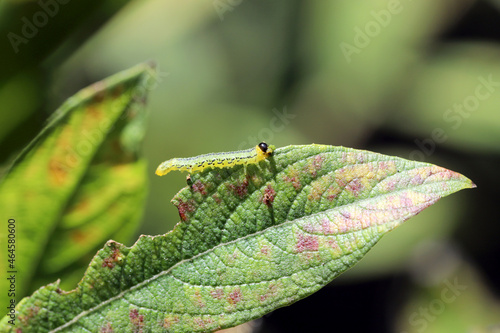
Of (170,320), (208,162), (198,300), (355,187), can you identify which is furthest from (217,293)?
(208,162)

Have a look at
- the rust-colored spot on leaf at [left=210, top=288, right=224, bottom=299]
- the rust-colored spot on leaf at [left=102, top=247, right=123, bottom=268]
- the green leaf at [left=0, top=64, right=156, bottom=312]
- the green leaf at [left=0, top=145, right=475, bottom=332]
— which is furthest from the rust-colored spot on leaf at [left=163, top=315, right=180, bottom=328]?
the green leaf at [left=0, top=64, right=156, bottom=312]

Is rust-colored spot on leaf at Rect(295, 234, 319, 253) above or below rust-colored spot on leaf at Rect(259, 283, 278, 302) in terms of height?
above

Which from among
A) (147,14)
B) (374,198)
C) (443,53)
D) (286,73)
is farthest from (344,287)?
(147,14)

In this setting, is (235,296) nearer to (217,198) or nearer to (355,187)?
(217,198)

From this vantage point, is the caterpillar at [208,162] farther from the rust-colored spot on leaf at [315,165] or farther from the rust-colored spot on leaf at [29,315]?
the rust-colored spot on leaf at [29,315]

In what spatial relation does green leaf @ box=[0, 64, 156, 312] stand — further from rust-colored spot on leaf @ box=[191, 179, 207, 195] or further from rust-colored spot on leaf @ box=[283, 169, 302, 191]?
rust-colored spot on leaf @ box=[283, 169, 302, 191]

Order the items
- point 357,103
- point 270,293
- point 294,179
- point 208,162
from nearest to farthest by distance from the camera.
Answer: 1. point 270,293
2. point 294,179
3. point 208,162
4. point 357,103
